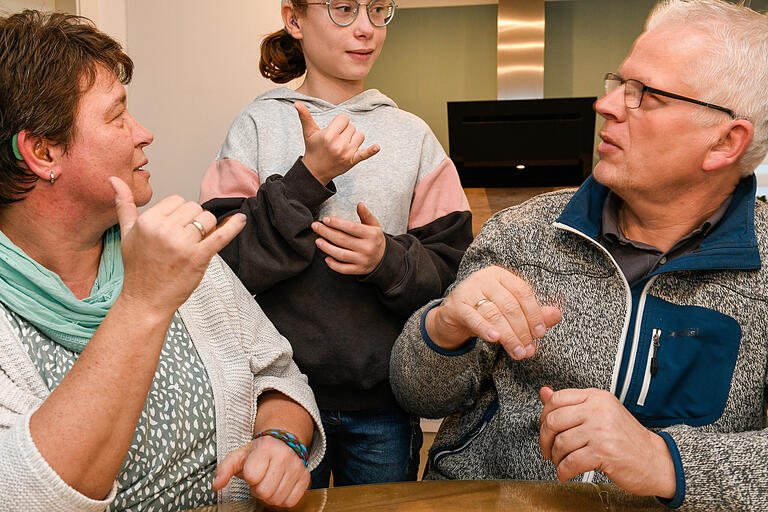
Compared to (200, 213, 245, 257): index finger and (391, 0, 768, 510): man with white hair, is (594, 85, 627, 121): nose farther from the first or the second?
(200, 213, 245, 257): index finger

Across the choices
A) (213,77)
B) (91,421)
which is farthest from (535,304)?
(213,77)

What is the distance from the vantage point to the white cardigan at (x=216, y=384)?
83 centimetres

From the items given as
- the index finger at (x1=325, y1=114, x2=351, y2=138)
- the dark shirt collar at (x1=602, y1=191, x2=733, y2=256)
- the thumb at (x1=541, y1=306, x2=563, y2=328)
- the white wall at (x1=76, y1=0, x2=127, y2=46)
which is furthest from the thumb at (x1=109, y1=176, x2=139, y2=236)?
the white wall at (x1=76, y1=0, x2=127, y2=46)

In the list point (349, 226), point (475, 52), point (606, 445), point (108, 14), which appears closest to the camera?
point (606, 445)

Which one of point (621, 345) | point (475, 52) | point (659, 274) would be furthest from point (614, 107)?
point (475, 52)

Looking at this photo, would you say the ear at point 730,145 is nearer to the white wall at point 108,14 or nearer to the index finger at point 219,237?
the index finger at point 219,237

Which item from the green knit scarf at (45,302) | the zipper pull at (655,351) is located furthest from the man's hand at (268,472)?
the zipper pull at (655,351)

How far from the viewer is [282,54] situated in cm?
172

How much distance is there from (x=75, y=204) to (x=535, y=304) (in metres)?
0.70

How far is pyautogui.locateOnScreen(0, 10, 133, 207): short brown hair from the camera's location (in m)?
1.05

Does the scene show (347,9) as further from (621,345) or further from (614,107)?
(621,345)

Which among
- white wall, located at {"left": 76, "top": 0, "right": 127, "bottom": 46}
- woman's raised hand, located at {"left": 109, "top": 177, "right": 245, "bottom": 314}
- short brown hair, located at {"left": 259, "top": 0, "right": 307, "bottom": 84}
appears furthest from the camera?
white wall, located at {"left": 76, "top": 0, "right": 127, "bottom": 46}

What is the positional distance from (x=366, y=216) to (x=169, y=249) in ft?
1.98

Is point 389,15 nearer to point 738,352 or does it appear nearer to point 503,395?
point 503,395
